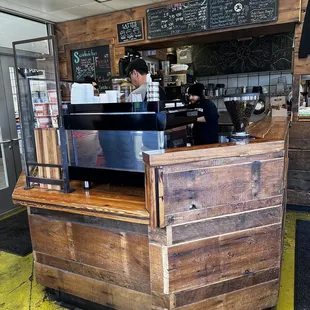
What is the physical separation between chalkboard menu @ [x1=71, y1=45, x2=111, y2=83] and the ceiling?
0.51 meters

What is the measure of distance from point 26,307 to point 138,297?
95 cm

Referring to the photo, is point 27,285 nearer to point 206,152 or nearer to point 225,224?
point 225,224

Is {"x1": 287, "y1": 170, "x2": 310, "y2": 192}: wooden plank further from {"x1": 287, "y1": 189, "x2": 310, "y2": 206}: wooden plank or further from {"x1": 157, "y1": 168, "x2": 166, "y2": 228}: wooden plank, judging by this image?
{"x1": 157, "y1": 168, "x2": 166, "y2": 228}: wooden plank

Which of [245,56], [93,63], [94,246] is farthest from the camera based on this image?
[245,56]

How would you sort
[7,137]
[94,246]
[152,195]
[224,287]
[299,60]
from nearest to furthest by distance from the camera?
[152,195]
[224,287]
[94,246]
[299,60]
[7,137]

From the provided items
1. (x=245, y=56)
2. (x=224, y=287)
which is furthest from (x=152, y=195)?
(x=245, y=56)

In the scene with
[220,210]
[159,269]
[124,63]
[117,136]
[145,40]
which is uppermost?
[145,40]

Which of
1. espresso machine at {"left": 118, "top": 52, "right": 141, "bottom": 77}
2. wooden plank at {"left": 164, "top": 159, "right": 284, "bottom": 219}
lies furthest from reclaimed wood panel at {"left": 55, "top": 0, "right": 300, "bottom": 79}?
wooden plank at {"left": 164, "top": 159, "right": 284, "bottom": 219}

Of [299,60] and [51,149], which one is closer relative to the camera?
[51,149]

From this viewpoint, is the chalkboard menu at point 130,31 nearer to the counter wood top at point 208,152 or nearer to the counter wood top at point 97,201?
the counter wood top at point 97,201

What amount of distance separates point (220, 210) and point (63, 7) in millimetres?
Result: 3642

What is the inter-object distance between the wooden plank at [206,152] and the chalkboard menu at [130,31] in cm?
302

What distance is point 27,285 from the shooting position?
2414 mm

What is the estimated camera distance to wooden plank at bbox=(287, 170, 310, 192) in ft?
11.9
